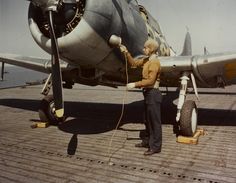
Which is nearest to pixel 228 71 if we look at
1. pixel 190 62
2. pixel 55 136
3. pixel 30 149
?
pixel 190 62

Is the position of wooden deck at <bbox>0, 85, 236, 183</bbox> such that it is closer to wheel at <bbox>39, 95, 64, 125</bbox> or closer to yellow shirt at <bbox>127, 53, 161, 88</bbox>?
wheel at <bbox>39, 95, 64, 125</bbox>

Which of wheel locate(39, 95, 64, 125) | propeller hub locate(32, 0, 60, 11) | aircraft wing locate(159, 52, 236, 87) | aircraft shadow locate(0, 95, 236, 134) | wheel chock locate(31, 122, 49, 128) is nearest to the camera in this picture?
propeller hub locate(32, 0, 60, 11)

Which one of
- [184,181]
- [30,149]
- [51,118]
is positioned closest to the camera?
[184,181]

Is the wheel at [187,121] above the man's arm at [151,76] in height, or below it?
below

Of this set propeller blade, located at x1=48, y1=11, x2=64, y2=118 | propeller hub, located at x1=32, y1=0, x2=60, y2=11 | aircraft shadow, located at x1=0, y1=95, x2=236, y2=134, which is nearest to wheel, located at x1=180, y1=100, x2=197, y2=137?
aircraft shadow, located at x1=0, y1=95, x2=236, y2=134

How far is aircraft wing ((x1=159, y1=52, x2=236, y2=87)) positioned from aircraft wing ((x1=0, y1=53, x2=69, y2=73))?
3.50 meters

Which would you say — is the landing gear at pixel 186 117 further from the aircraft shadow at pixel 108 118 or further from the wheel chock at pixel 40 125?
the wheel chock at pixel 40 125

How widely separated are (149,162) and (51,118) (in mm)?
Result: 3782

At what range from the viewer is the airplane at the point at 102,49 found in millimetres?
4789

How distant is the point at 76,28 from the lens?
475 cm

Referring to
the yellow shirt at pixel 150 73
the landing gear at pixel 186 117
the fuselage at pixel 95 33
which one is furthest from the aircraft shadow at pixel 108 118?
the yellow shirt at pixel 150 73

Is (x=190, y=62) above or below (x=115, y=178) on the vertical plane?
above

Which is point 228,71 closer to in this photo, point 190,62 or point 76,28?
point 190,62

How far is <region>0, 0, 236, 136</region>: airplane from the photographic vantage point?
4.79m
